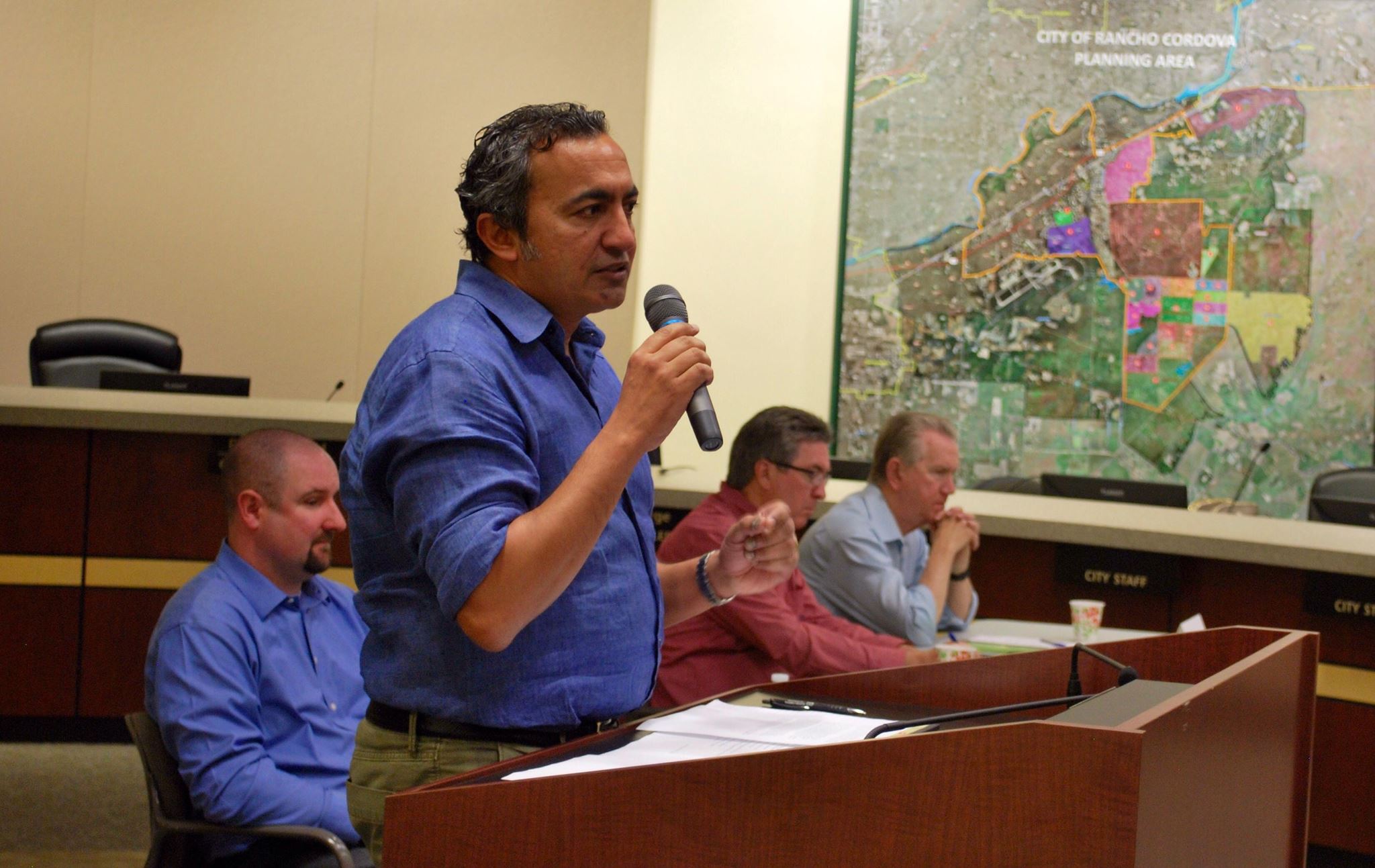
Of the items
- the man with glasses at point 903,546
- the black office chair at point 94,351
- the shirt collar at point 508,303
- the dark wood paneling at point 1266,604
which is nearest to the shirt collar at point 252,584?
the shirt collar at point 508,303

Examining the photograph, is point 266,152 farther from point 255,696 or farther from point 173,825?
point 173,825

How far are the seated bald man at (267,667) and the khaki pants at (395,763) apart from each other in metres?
0.78

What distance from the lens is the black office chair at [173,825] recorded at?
1.97 meters

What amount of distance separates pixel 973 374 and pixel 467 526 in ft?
17.0

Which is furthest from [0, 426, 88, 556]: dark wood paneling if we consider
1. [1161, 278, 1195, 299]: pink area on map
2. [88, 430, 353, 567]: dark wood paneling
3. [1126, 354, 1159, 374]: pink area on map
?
[1161, 278, 1195, 299]: pink area on map

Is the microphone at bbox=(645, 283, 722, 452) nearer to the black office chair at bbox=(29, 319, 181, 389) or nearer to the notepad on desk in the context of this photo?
the notepad on desk

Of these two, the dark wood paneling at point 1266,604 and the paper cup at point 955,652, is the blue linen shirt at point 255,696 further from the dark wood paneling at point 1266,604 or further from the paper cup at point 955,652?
the dark wood paneling at point 1266,604

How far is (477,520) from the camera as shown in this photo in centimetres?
115

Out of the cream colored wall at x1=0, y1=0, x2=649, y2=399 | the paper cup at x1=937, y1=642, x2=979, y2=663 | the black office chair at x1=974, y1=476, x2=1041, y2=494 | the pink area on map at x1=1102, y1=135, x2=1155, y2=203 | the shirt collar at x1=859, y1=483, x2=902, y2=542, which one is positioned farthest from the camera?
the cream colored wall at x1=0, y1=0, x2=649, y2=399

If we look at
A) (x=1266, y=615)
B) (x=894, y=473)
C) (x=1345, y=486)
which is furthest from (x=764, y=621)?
(x=1345, y=486)

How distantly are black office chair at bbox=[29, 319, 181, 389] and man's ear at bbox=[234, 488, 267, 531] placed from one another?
2916mm

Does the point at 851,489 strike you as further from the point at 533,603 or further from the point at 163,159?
the point at 163,159

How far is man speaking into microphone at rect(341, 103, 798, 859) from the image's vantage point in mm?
1166

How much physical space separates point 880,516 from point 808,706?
2001 millimetres
